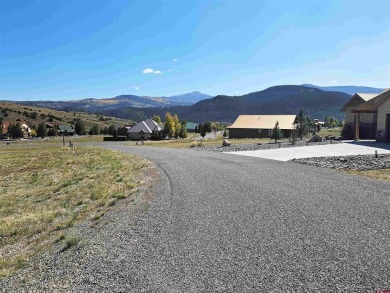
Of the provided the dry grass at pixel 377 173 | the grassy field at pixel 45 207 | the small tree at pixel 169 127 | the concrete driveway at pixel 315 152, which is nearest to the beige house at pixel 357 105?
the concrete driveway at pixel 315 152

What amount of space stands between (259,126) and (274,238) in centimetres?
7711

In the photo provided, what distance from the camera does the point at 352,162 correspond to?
72.8 ft

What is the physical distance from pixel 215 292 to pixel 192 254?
167cm

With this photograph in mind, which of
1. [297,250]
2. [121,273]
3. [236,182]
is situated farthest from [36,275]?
[236,182]

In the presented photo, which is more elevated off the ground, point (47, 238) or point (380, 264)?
point (380, 264)

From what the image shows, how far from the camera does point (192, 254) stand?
7.44m

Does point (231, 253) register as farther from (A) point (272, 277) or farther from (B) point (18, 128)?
(B) point (18, 128)

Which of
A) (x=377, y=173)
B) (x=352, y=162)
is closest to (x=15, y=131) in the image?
(x=352, y=162)

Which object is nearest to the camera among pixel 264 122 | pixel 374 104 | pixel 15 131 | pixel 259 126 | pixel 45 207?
pixel 45 207

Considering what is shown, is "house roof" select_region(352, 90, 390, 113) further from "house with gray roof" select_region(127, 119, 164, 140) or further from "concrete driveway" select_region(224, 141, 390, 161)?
"house with gray roof" select_region(127, 119, 164, 140)

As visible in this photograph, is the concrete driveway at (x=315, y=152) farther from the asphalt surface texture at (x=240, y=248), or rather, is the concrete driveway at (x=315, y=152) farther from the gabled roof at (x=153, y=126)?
the gabled roof at (x=153, y=126)

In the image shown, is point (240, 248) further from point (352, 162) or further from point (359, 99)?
point (359, 99)

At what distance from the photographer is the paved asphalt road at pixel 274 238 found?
6168mm

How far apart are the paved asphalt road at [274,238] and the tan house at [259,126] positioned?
68420 mm
